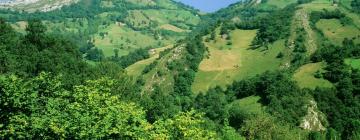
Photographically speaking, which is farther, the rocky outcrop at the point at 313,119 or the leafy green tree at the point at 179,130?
the rocky outcrop at the point at 313,119

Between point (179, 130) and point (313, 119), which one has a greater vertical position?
point (179, 130)

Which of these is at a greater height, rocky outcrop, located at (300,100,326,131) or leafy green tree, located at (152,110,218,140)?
leafy green tree, located at (152,110,218,140)

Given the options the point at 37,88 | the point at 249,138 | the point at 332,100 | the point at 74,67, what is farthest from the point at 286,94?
the point at 37,88

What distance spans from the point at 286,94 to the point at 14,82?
164353 mm

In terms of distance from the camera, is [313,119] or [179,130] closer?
[179,130]

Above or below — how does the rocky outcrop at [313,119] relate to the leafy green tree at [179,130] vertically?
below

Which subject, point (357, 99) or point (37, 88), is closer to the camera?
point (37, 88)

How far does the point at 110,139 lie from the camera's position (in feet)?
127

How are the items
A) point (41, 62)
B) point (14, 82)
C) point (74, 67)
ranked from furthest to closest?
point (74, 67)
point (41, 62)
point (14, 82)

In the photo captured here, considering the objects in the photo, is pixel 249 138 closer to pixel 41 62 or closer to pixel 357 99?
pixel 41 62

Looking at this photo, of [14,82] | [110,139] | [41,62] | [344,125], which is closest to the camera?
[110,139]

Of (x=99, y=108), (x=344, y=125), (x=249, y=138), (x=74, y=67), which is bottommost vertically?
(x=344, y=125)

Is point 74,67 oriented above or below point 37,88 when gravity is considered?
below

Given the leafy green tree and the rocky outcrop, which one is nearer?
the leafy green tree
